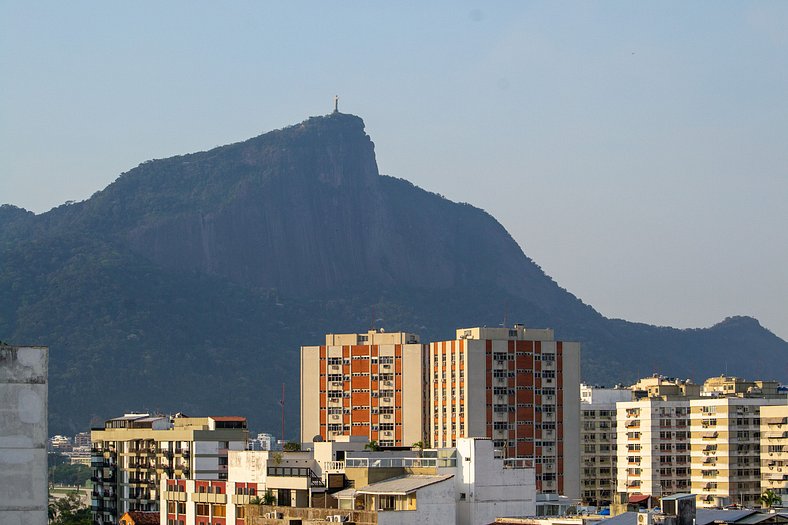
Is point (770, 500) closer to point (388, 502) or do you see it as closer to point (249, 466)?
point (249, 466)

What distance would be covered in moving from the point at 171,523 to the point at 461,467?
3587cm

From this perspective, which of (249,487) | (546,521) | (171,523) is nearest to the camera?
(546,521)

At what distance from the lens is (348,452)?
441 ft

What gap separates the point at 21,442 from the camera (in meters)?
68.2

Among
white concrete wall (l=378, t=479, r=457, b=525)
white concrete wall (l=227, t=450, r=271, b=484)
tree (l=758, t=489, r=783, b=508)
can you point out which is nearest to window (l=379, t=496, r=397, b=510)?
white concrete wall (l=378, t=479, r=457, b=525)

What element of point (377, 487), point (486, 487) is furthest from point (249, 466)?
point (486, 487)

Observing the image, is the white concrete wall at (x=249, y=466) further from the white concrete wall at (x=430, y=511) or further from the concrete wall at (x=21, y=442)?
the concrete wall at (x=21, y=442)

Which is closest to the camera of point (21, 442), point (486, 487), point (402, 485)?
point (21, 442)

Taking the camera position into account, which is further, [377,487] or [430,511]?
[377,487]

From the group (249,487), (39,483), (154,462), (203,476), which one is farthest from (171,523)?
(39,483)

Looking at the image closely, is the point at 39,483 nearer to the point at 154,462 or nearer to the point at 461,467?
the point at 461,467

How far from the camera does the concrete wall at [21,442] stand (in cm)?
6788

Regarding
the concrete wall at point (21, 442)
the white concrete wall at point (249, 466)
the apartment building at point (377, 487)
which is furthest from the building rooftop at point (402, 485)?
the concrete wall at point (21, 442)

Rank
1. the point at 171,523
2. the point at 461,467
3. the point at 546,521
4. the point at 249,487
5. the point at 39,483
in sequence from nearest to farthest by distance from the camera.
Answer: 1. the point at 39,483
2. the point at 546,521
3. the point at 461,467
4. the point at 249,487
5. the point at 171,523
